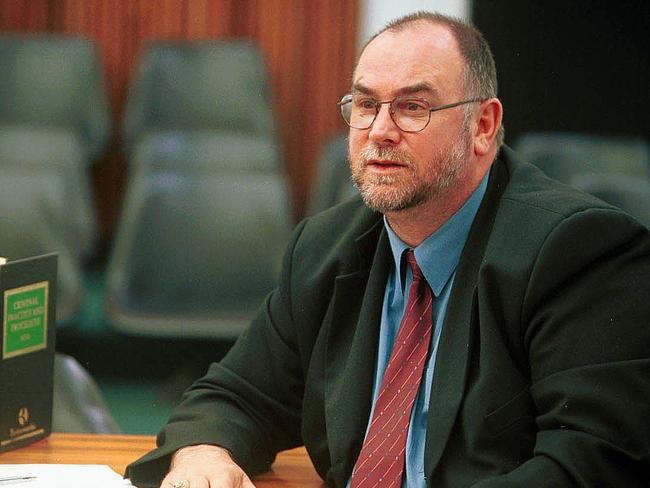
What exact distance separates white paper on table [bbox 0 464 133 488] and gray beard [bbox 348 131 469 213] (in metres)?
0.48

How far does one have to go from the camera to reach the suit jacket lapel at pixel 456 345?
1393 millimetres

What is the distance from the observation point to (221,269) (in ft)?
11.6

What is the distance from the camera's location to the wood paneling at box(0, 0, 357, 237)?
4.87 m

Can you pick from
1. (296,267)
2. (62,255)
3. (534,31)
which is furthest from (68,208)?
(296,267)

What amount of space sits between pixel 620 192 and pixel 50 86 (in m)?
2.34

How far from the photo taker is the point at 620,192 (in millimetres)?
3217

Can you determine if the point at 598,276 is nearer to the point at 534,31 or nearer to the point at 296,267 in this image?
the point at 296,267

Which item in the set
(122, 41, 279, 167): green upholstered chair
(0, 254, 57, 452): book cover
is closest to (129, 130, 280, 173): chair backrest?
(122, 41, 279, 167): green upholstered chair

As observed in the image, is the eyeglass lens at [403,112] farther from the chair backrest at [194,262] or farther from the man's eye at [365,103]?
the chair backrest at [194,262]

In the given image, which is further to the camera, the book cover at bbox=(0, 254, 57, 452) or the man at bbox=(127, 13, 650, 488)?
the book cover at bbox=(0, 254, 57, 452)

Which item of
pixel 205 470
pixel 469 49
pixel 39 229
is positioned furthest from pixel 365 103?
pixel 39 229

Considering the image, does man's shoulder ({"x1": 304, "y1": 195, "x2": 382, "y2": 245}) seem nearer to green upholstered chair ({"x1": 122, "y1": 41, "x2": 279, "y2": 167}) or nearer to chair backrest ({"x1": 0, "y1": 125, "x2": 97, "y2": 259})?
chair backrest ({"x1": 0, "y1": 125, "x2": 97, "y2": 259})

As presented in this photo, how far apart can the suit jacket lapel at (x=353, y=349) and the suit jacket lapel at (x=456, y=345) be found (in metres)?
0.11

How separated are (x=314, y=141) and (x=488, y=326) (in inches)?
143
